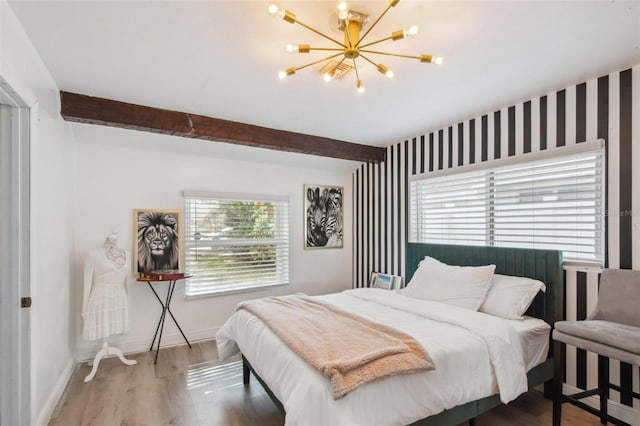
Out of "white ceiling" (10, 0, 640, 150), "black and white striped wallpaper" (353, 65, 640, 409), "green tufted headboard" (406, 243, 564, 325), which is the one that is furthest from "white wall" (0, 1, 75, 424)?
"black and white striped wallpaper" (353, 65, 640, 409)

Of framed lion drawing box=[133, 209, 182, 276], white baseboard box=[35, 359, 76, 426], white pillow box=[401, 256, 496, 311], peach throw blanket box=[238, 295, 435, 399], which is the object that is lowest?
white baseboard box=[35, 359, 76, 426]

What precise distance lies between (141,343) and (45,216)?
6.48 ft

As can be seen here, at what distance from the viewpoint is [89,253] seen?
311 cm

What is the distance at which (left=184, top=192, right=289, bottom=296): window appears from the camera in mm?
4023

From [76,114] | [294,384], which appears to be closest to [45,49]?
[76,114]

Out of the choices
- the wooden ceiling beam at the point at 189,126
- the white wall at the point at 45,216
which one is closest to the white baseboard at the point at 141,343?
the white wall at the point at 45,216

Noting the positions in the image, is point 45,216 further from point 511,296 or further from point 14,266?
point 511,296

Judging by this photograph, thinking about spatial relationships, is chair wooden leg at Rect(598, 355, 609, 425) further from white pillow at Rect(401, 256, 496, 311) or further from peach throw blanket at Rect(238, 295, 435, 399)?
peach throw blanket at Rect(238, 295, 435, 399)

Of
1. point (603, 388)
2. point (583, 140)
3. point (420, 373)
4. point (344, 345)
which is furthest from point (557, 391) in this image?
point (583, 140)

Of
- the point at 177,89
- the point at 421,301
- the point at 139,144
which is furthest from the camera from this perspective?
the point at 139,144

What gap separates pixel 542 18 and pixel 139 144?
3.76 metres

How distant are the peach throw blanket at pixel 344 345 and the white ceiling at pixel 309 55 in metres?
1.81

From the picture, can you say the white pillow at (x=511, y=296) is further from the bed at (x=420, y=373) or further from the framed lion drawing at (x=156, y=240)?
the framed lion drawing at (x=156, y=240)

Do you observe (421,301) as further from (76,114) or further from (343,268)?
(76,114)
